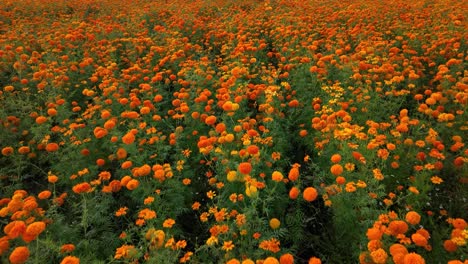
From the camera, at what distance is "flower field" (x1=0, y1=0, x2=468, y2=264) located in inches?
102

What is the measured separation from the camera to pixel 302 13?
28.2 ft

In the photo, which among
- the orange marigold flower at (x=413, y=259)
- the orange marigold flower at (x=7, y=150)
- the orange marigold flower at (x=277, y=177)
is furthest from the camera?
the orange marigold flower at (x=7, y=150)

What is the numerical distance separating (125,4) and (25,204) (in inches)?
460

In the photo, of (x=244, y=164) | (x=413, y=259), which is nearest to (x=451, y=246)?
(x=413, y=259)

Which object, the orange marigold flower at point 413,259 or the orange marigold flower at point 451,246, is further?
the orange marigold flower at point 451,246

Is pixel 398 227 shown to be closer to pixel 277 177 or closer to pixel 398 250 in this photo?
pixel 398 250

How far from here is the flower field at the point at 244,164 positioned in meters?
2.58

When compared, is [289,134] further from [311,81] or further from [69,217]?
[69,217]

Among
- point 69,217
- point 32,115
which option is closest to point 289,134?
point 69,217

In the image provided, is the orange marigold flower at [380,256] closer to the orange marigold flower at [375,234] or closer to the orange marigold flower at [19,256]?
the orange marigold flower at [375,234]

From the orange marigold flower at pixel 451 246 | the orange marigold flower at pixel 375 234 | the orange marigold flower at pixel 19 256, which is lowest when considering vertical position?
the orange marigold flower at pixel 451 246

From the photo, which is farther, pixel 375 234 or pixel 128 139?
pixel 128 139

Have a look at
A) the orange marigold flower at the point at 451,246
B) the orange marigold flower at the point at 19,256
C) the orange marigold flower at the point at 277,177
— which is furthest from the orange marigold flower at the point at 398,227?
the orange marigold flower at the point at 19,256

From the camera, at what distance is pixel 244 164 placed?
9.14 ft
